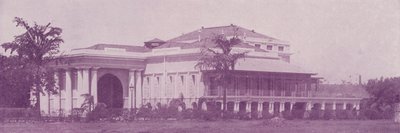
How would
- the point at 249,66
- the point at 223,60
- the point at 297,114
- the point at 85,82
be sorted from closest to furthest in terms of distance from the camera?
the point at 223,60, the point at 297,114, the point at 249,66, the point at 85,82

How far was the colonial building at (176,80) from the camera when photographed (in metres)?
65.6

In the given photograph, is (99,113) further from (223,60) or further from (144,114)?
(223,60)

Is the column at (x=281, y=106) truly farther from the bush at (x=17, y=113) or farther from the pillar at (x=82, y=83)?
the bush at (x=17, y=113)

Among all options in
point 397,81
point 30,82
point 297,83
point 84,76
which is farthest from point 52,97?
point 397,81

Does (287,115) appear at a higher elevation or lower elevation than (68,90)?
lower

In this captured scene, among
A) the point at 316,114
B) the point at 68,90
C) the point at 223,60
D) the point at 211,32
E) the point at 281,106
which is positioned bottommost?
the point at 316,114

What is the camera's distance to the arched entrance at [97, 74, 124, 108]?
71938mm

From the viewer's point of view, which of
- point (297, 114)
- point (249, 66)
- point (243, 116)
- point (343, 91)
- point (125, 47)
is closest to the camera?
point (243, 116)

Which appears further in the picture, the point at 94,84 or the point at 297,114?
the point at 94,84

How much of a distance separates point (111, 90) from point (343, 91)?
23511 mm

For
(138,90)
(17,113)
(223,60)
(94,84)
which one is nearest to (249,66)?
(223,60)

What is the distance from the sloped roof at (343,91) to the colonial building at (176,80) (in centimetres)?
93

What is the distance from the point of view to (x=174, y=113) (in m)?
54.5

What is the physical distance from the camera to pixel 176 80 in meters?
68.3
